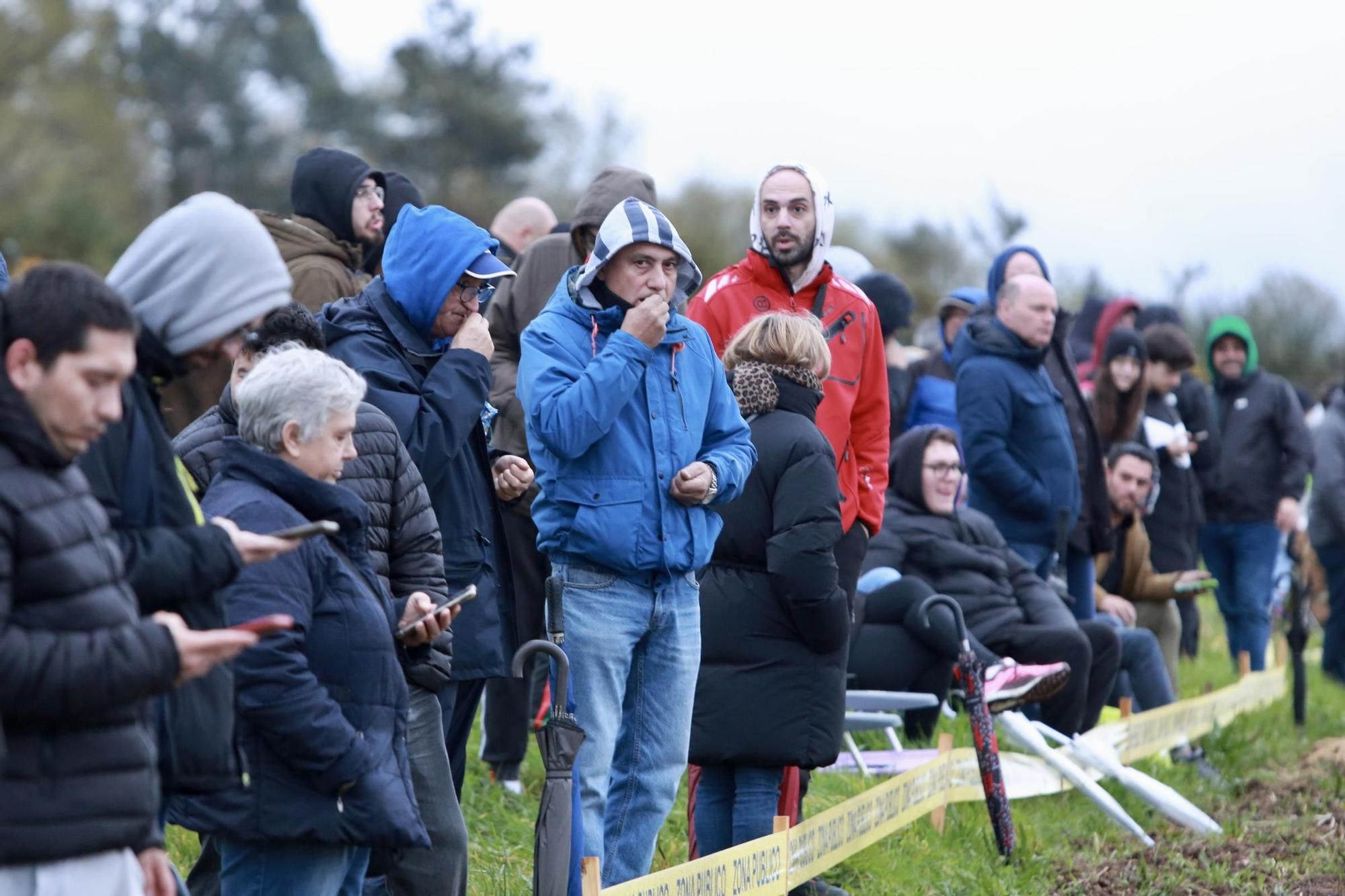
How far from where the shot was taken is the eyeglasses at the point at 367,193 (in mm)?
5977

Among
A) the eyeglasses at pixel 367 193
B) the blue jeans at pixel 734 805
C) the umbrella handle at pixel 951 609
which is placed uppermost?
the eyeglasses at pixel 367 193

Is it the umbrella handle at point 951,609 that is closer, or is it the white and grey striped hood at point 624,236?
the white and grey striped hood at point 624,236

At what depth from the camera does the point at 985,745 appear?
6.41 metres

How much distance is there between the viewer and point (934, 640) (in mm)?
7301

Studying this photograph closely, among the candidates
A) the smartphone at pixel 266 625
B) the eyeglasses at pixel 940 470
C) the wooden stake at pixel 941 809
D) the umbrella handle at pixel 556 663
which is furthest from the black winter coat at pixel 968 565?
the smartphone at pixel 266 625

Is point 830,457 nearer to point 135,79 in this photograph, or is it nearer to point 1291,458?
point 1291,458

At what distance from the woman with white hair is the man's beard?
2723 millimetres

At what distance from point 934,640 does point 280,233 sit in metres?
3.24

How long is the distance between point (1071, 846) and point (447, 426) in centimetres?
377

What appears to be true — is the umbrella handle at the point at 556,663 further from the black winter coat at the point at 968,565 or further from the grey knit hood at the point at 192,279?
the black winter coat at the point at 968,565

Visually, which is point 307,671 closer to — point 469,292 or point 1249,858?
point 469,292

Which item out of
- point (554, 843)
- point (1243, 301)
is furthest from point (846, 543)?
point (1243, 301)

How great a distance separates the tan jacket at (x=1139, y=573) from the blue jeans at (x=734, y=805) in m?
4.72

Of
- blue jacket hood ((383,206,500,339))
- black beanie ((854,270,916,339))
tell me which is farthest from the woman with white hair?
black beanie ((854,270,916,339))
